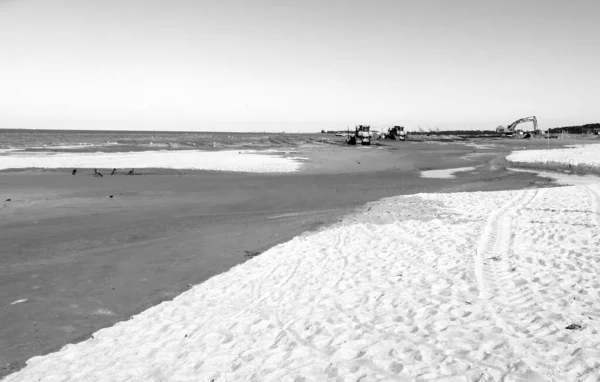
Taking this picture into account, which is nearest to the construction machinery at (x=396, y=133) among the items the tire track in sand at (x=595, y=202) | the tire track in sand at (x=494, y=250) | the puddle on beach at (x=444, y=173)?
the puddle on beach at (x=444, y=173)

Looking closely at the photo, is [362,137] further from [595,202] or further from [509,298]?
[509,298]

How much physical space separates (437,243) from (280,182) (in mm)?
15401

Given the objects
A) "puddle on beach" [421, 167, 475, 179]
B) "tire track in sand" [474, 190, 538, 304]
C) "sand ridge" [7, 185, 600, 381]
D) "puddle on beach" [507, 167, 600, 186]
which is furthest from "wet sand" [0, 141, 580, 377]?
"tire track in sand" [474, 190, 538, 304]

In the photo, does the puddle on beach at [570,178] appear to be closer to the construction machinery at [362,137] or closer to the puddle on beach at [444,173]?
the puddle on beach at [444,173]

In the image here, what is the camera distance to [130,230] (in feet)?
43.9

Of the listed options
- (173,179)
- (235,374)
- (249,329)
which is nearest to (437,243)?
(249,329)

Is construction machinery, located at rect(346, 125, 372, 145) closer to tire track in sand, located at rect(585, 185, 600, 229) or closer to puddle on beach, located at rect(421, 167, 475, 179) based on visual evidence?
puddle on beach, located at rect(421, 167, 475, 179)

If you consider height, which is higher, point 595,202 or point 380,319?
point 595,202

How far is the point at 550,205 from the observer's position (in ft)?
45.8

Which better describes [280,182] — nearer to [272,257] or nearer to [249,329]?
[272,257]

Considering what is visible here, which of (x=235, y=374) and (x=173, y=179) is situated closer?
(x=235, y=374)

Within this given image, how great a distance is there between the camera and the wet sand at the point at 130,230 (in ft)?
25.0

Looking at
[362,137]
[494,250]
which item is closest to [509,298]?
[494,250]

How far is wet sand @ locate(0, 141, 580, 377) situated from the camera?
7.61 m
